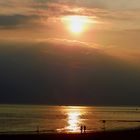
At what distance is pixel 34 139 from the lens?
4312 cm

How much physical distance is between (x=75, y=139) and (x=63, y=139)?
107 centimetres

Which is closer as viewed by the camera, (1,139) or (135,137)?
(1,139)

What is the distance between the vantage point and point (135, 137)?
45188mm

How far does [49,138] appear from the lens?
43.7 m

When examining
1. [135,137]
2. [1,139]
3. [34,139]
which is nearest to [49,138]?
[34,139]

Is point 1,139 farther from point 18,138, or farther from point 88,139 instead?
point 88,139

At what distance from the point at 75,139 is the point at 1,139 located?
656cm

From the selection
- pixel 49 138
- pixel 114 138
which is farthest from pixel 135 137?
pixel 49 138

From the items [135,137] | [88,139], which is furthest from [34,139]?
[135,137]

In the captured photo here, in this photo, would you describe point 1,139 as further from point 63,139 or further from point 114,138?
point 114,138

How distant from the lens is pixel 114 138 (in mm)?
44062

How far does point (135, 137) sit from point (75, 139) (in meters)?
6.09

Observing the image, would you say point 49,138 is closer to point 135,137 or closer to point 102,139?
point 102,139

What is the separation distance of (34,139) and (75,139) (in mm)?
3684
